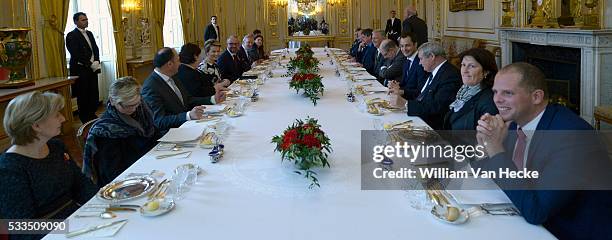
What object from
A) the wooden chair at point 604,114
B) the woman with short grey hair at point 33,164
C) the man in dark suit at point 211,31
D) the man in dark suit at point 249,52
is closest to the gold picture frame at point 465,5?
the man in dark suit at point 249,52

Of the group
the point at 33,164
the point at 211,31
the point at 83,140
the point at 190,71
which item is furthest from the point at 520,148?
the point at 211,31

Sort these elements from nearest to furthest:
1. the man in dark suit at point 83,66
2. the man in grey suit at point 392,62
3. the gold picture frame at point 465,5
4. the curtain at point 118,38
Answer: the man in grey suit at point 392,62
the man in dark suit at point 83,66
the curtain at point 118,38
the gold picture frame at point 465,5

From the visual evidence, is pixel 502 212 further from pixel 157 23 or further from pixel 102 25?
pixel 157 23

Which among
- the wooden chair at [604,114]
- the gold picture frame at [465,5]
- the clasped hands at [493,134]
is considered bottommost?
the wooden chair at [604,114]

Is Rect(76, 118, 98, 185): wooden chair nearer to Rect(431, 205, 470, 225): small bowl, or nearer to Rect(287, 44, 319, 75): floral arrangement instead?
Rect(431, 205, 470, 225): small bowl

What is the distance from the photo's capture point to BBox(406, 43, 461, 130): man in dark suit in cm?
354

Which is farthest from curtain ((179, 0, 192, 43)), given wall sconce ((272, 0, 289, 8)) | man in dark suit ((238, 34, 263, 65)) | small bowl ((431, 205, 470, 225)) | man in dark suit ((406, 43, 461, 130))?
small bowl ((431, 205, 470, 225))

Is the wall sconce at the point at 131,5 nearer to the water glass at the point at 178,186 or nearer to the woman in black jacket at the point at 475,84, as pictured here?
the woman in black jacket at the point at 475,84

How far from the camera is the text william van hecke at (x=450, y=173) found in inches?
69.5

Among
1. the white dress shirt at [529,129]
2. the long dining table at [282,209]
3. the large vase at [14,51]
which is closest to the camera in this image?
the long dining table at [282,209]

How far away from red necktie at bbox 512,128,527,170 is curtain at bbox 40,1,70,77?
21.3 feet

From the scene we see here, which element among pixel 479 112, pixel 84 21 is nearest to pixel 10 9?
pixel 84 21

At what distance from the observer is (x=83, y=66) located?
24.5 ft

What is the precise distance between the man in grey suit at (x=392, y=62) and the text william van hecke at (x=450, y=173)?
13.0ft
